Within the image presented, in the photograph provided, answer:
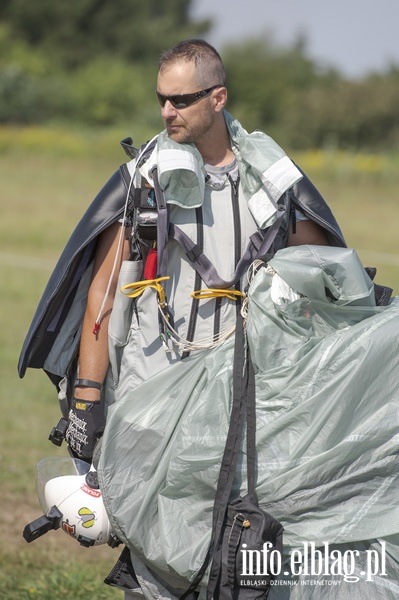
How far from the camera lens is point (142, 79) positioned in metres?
42.6

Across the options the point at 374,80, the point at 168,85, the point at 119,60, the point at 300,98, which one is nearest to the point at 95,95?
the point at 119,60

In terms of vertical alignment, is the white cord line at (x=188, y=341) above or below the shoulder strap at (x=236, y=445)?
above

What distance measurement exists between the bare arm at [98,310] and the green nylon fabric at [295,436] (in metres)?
0.28

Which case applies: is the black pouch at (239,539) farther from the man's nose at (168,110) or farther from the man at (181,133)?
the man's nose at (168,110)

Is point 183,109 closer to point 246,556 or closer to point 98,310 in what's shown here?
point 98,310

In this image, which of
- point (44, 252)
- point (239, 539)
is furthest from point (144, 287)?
point (44, 252)

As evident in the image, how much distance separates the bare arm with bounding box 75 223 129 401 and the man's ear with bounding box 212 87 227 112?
51 cm

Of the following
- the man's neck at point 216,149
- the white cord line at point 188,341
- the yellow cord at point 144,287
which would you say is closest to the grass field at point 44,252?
the white cord line at point 188,341

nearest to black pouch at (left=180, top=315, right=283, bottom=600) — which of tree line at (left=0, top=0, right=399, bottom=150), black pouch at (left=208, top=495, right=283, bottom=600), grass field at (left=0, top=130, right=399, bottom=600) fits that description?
black pouch at (left=208, top=495, right=283, bottom=600)

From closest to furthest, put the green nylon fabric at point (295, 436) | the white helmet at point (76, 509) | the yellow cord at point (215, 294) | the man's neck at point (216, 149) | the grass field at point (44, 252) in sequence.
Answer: the green nylon fabric at point (295, 436) < the white helmet at point (76, 509) < the yellow cord at point (215, 294) < the man's neck at point (216, 149) < the grass field at point (44, 252)

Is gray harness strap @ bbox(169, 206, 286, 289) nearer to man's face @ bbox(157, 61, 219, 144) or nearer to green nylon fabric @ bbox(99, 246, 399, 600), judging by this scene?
green nylon fabric @ bbox(99, 246, 399, 600)

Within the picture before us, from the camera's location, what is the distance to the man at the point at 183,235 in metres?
3.14

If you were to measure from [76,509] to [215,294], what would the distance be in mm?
806

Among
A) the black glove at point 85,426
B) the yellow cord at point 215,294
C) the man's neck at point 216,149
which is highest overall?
the man's neck at point 216,149
